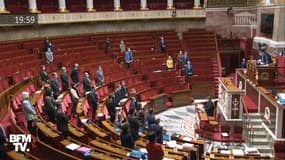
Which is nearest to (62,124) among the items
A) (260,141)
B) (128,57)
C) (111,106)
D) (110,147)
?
(110,147)

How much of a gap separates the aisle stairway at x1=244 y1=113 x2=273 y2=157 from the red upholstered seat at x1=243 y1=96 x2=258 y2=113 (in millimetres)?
111

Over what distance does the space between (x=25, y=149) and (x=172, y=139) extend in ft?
11.1

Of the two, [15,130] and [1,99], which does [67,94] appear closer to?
[1,99]

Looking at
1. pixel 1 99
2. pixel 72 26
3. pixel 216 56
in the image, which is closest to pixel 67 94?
pixel 1 99

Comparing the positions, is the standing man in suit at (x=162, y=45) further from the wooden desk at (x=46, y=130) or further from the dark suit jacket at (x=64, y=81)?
the wooden desk at (x=46, y=130)

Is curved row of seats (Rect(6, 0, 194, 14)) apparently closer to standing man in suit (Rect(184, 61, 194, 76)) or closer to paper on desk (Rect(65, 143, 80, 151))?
standing man in suit (Rect(184, 61, 194, 76))

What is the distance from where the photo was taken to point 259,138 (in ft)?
31.3

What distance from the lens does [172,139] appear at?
860 centimetres

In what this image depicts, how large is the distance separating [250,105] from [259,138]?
1135 mm

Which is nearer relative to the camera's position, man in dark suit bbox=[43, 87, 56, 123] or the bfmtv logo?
the bfmtv logo

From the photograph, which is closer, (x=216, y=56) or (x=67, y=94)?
(x=67, y=94)

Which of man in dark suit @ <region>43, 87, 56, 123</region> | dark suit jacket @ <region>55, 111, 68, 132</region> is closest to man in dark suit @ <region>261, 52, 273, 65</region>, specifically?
man in dark suit @ <region>43, 87, 56, 123</region>

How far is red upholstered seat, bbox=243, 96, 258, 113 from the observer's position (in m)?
10.1

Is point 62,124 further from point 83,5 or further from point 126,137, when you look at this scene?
point 83,5
